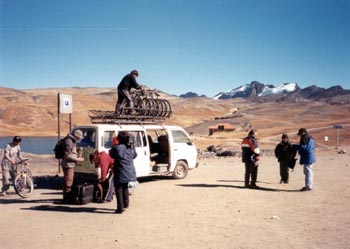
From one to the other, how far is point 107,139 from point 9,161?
2.75 metres

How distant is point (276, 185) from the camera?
42.0ft

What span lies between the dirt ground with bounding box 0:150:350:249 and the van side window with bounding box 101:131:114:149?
5.28ft

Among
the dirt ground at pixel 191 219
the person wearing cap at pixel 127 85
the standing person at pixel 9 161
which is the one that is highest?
the person wearing cap at pixel 127 85

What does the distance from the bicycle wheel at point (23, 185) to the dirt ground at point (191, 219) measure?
219mm

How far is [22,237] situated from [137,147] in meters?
5.72

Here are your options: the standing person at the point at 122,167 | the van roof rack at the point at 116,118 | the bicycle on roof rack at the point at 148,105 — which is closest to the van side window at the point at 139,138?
the van roof rack at the point at 116,118

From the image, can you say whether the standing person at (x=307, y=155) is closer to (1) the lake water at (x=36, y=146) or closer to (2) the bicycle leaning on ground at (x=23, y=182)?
(2) the bicycle leaning on ground at (x=23, y=182)

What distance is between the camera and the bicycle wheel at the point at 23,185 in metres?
10.6

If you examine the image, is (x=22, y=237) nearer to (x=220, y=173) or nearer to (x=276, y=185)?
(x=276, y=185)

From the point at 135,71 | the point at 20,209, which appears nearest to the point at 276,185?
the point at 135,71

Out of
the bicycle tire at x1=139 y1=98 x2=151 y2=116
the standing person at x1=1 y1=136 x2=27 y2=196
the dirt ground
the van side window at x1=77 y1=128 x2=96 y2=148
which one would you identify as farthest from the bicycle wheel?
the bicycle tire at x1=139 y1=98 x2=151 y2=116

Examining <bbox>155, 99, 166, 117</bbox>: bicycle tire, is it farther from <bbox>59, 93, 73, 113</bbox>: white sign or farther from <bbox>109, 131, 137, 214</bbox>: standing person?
<bbox>109, 131, 137, 214</bbox>: standing person

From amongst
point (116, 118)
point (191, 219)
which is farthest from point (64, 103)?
point (191, 219)

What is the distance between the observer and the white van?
Answer: 11.2m
